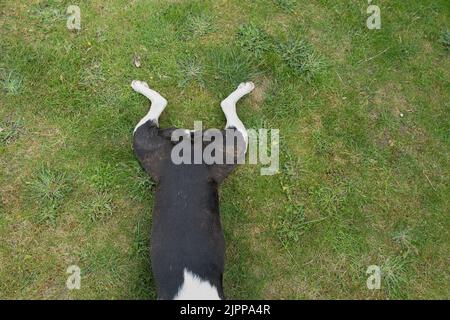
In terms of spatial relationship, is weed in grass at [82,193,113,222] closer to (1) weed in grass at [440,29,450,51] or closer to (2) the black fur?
(2) the black fur

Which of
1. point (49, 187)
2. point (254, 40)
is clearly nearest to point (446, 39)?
point (254, 40)

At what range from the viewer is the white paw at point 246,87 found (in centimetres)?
455

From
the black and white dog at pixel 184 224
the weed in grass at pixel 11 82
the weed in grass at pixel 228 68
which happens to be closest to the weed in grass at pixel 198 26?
the weed in grass at pixel 228 68

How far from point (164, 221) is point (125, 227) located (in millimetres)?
806

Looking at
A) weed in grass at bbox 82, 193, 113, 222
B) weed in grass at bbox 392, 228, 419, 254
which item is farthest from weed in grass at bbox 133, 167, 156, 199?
weed in grass at bbox 392, 228, 419, 254

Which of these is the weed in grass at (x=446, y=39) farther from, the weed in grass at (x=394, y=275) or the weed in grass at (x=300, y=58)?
the weed in grass at (x=394, y=275)

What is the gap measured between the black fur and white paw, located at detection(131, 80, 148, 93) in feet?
2.64

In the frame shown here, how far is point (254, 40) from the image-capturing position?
477cm

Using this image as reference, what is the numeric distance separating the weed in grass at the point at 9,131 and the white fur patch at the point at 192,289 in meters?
2.14

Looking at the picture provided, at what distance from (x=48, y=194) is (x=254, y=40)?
238 centimetres

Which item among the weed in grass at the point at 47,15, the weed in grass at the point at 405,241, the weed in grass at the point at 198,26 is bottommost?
the weed in grass at the point at 405,241

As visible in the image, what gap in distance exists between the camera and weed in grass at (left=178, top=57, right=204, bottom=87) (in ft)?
15.2

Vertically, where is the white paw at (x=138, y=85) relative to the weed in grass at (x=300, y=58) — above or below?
below
